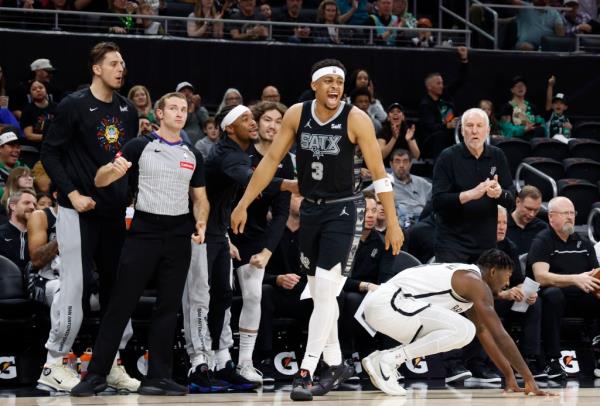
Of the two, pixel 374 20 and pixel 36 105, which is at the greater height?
pixel 374 20

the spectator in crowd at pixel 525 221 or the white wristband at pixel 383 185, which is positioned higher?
the white wristband at pixel 383 185

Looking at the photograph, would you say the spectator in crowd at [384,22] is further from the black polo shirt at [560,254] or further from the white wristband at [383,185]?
the white wristband at [383,185]

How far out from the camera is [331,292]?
771cm

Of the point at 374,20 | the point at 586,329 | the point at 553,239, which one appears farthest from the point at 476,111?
the point at 374,20

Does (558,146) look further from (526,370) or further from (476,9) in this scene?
(526,370)

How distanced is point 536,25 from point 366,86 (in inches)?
153

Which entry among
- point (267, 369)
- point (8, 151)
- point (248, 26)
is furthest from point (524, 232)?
point (248, 26)

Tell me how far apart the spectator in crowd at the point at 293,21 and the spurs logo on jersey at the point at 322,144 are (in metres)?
7.85

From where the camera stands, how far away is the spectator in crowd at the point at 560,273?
10.3 metres

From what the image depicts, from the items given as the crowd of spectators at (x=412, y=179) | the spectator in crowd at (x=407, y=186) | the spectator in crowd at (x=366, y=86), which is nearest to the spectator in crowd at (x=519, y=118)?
the crowd of spectators at (x=412, y=179)

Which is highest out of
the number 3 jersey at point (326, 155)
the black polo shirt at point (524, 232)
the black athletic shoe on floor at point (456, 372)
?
the number 3 jersey at point (326, 155)

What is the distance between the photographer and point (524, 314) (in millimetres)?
10297

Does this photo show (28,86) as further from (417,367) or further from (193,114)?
(417,367)

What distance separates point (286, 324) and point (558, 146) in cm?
612
